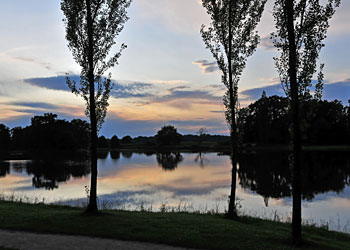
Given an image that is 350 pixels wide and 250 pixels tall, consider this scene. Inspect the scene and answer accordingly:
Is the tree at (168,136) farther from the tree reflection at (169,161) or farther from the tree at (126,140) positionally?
the tree reflection at (169,161)

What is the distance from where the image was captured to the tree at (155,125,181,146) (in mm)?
154125

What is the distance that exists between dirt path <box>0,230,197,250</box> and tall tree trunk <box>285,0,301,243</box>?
452 centimetres

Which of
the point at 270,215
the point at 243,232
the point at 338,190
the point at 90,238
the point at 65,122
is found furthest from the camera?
the point at 65,122

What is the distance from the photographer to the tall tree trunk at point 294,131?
1073 cm

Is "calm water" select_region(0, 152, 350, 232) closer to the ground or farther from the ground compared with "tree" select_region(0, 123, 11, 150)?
closer to the ground

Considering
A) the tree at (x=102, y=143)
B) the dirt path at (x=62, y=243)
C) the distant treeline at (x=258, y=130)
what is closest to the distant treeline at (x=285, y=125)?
the distant treeline at (x=258, y=130)

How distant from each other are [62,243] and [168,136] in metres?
146

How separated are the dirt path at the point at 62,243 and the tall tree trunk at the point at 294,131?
178 inches

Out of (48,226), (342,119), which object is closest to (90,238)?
(48,226)

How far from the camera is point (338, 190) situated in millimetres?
28562

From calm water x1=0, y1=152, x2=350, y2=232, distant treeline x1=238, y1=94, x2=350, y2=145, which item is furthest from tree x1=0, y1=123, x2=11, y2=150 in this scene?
calm water x1=0, y1=152, x2=350, y2=232

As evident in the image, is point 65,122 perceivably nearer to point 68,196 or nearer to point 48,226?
point 68,196

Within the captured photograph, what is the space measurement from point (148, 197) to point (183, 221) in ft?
45.4

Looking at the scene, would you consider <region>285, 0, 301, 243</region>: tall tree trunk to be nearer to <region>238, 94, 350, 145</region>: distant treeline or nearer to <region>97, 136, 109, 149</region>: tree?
<region>238, 94, 350, 145</region>: distant treeline
